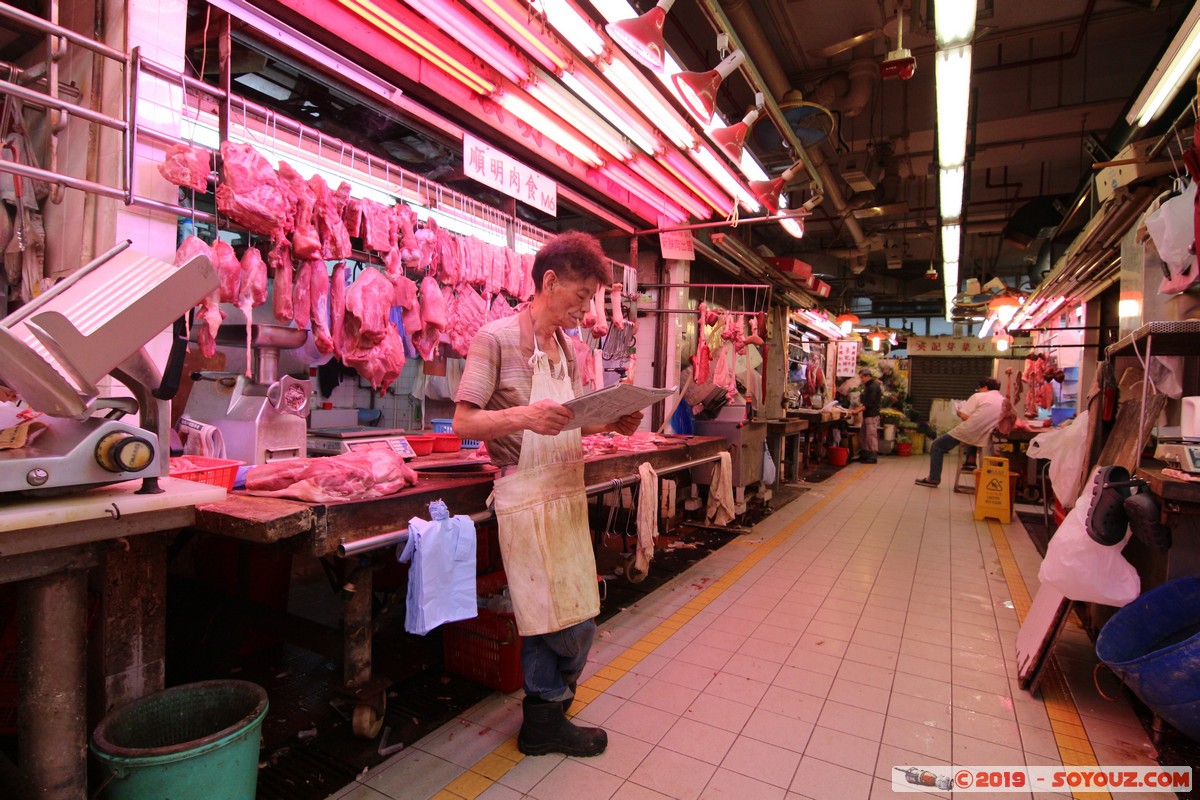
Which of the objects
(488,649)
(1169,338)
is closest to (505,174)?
(488,649)

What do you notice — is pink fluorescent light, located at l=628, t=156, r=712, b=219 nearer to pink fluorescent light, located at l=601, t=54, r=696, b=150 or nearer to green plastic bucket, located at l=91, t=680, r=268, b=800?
pink fluorescent light, located at l=601, t=54, r=696, b=150

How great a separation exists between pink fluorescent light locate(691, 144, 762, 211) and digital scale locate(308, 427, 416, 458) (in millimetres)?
3207

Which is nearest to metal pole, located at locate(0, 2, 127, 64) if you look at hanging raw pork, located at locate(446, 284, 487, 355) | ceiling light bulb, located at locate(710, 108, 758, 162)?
hanging raw pork, located at locate(446, 284, 487, 355)

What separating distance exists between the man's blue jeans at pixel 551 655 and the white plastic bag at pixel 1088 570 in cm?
266

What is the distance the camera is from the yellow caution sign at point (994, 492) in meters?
8.23

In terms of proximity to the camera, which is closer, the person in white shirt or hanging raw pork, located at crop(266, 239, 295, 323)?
hanging raw pork, located at crop(266, 239, 295, 323)

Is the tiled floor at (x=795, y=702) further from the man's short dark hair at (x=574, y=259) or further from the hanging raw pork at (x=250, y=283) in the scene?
the hanging raw pork at (x=250, y=283)

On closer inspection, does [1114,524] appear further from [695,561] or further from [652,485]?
[695,561]

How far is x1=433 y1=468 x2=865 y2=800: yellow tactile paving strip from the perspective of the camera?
2.54 metres

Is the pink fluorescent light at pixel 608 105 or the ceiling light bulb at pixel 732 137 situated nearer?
the pink fluorescent light at pixel 608 105

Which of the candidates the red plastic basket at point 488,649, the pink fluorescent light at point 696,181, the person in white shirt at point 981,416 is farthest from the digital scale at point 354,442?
the person in white shirt at point 981,416

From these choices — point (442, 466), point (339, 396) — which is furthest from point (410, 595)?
point (339, 396)

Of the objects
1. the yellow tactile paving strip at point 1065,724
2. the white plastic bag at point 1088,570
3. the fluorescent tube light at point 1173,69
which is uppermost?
the fluorescent tube light at point 1173,69

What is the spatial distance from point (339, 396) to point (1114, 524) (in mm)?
7146
